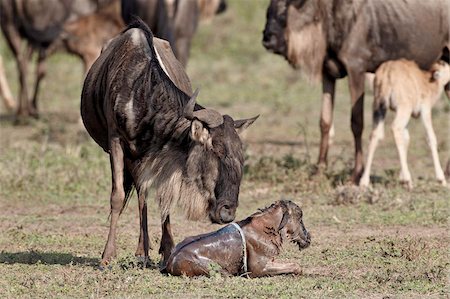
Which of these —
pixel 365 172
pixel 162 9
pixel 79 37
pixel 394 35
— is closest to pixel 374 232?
pixel 365 172

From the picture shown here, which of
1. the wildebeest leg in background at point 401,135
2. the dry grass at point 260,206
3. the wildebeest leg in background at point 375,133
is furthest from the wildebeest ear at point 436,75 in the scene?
the dry grass at point 260,206

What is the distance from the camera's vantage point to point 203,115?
6.02 m

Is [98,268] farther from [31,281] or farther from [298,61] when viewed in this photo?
[298,61]

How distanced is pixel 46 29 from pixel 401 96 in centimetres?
654

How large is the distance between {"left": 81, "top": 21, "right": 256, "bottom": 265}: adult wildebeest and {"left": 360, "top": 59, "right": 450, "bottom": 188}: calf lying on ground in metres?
3.17

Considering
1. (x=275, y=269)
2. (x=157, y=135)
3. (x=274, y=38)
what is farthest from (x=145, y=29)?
(x=274, y=38)

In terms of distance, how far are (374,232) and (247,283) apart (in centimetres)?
224

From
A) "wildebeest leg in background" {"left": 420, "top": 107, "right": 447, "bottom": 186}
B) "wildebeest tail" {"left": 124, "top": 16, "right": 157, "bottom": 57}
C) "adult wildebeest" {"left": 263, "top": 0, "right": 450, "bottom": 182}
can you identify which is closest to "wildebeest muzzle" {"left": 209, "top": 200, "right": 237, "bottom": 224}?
"wildebeest tail" {"left": 124, "top": 16, "right": 157, "bottom": 57}

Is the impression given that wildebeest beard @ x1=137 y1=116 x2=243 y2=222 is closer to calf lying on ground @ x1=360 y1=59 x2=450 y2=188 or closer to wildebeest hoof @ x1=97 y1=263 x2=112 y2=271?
wildebeest hoof @ x1=97 y1=263 x2=112 y2=271

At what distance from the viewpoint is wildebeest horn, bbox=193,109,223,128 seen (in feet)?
19.7

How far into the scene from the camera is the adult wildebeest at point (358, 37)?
10.2m

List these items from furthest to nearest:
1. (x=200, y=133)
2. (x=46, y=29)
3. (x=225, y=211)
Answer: (x=46, y=29) → (x=200, y=133) → (x=225, y=211)

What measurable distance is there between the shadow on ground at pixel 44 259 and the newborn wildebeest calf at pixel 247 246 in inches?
33.8

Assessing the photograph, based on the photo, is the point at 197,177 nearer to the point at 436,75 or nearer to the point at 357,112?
the point at 357,112
